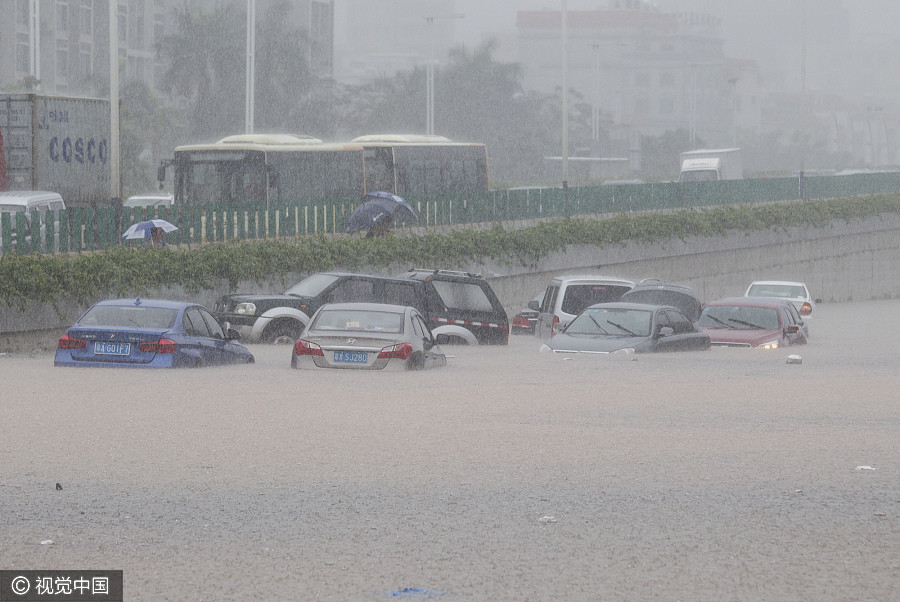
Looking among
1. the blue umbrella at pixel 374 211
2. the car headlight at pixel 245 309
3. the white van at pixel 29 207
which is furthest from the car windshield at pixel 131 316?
the blue umbrella at pixel 374 211

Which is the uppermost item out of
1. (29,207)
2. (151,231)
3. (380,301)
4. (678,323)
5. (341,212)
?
(29,207)

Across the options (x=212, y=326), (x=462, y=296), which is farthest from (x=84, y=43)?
(x=212, y=326)

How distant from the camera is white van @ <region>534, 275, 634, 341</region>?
28531mm

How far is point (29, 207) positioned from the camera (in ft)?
85.8

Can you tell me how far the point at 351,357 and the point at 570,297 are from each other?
11187mm

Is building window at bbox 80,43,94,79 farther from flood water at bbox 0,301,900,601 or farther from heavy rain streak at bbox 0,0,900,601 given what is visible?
flood water at bbox 0,301,900,601

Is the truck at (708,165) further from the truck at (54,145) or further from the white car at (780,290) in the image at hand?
the truck at (54,145)

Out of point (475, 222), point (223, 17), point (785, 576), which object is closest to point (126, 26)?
point (223, 17)

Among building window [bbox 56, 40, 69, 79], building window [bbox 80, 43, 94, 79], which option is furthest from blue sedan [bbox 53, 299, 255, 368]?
Result: building window [bbox 80, 43, 94, 79]

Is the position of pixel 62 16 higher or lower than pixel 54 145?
higher

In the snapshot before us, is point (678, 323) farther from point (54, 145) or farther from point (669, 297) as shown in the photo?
point (54, 145)

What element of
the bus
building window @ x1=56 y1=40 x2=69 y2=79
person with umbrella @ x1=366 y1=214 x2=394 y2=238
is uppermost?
building window @ x1=56 y1=40 x2=69 y2=79

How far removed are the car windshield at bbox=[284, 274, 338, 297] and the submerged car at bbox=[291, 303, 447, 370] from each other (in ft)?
18.7

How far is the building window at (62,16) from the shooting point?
290 feet
